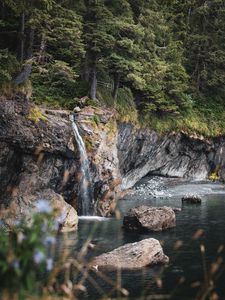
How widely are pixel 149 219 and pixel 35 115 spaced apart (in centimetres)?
821

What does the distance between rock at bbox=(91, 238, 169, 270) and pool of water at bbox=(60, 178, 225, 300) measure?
1.24 ft

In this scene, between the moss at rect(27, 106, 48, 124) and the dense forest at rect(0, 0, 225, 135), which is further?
the dense forest at rect(0, 0, 225, 135)

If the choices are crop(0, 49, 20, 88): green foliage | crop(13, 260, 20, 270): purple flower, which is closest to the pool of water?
crop(13, 260, 20, 270): purple flower

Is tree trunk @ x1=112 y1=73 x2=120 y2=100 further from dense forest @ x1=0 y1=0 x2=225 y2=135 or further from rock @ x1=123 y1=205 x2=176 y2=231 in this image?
rock @ x1=123 y1=205 x2=176 y2=231

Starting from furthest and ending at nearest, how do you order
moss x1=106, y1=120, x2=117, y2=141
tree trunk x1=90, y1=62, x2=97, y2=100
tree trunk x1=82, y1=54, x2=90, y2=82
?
tree trunk x1=82, y1=54, x2=90, y2=82 < tree trunk x1=90, y1=62, x2=97, y2=100 < moss x1=106, y1=120, x2=117, y2=141

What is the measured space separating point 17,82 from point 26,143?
11.0ft

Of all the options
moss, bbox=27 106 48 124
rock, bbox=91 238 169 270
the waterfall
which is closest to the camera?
rock, bbox=91 238 169 270

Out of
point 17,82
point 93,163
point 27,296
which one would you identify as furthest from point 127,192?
point 27,296

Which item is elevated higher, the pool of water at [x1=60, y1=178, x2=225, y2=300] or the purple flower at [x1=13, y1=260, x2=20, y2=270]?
the purple flower at [x1=13, y1=260, x2=20, y2=270]

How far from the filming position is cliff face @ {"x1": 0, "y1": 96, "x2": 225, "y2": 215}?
22469 millimetres

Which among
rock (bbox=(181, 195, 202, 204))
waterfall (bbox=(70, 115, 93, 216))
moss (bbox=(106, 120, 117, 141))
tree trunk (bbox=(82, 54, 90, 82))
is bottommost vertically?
rock (bbox=(181, 195, 202, 204))

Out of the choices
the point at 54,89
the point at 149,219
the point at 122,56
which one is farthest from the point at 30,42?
the point at 149,219

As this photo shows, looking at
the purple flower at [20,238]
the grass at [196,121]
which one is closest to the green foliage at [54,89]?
the grass at [196,121]

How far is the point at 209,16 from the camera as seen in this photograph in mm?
48438
